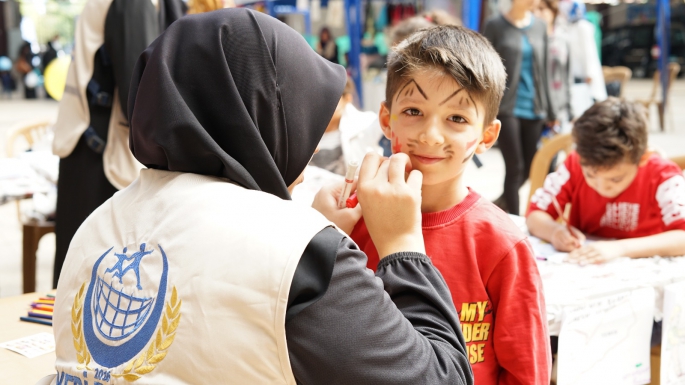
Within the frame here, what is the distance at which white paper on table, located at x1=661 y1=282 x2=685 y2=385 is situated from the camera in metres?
1.93

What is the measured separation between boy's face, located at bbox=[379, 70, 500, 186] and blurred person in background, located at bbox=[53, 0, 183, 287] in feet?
4.34

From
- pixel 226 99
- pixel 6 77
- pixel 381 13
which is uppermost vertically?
pixel 226 99

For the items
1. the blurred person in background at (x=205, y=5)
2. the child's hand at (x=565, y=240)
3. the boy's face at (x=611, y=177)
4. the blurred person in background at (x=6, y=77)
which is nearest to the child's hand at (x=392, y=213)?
the child's hand at (x=565, y=240)

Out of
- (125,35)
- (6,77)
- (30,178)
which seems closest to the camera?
(125,35)

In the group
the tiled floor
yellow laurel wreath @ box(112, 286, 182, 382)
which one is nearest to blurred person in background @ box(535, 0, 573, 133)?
the tiled floor

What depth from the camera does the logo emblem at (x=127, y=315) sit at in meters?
0.94

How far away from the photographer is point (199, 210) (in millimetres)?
999

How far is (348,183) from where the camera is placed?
1407mm

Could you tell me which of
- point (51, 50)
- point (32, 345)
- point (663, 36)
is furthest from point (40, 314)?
point (51, 50)

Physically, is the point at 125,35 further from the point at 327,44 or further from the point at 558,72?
the point at 327,44

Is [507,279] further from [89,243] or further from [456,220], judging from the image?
[89,243]

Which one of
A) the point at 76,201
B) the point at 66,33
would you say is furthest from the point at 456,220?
the point at 66,33

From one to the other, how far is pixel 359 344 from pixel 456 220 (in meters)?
0.61

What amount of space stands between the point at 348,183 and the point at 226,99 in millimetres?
441
